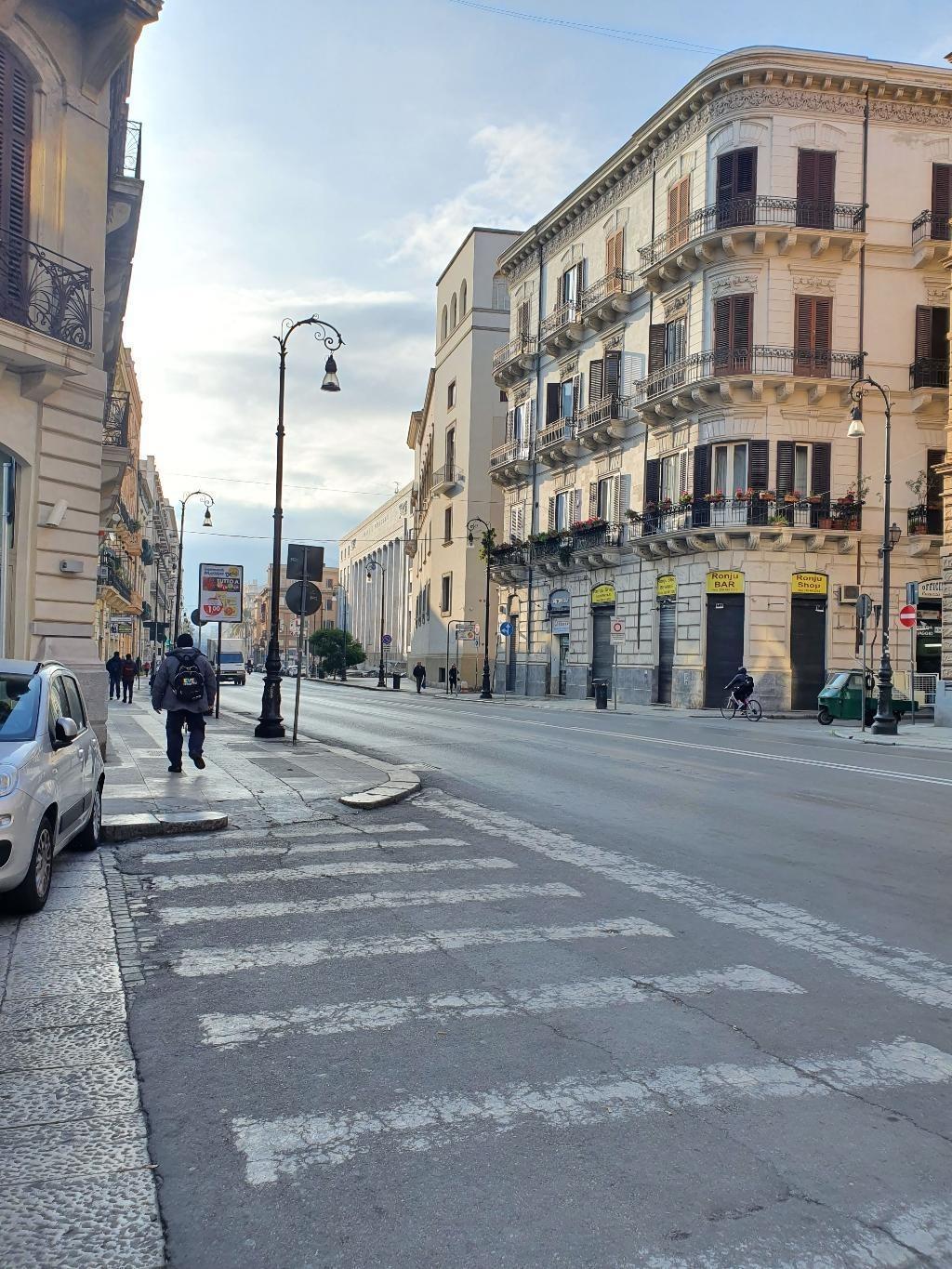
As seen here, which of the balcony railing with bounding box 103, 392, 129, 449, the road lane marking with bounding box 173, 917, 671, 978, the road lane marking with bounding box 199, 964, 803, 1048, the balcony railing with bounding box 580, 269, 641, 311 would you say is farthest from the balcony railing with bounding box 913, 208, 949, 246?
the road lane marking with bounding box 199, 964, 803, 1048

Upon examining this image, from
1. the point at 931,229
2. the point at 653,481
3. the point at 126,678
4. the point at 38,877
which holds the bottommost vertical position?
the point at 38,877

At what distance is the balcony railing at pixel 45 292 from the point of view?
1323cm

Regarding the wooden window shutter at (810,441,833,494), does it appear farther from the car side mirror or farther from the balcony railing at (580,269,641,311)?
the car side mirror

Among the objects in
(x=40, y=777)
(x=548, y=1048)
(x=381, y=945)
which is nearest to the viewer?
(x=548, y=1048)

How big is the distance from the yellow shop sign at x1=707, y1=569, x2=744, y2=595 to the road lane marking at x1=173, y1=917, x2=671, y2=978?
28736 millimetres

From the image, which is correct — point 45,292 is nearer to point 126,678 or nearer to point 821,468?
point 126,678

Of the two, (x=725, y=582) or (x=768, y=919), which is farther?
(x=725, y=582)

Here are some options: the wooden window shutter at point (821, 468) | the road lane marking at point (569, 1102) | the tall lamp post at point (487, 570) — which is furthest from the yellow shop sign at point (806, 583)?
the road lane marking at point (569, 1102)

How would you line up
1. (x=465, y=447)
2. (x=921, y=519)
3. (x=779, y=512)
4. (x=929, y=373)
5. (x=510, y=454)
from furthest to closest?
(x=465, y=447) < (x=510, y=454) < (x=929, y=373) < (x=921, y=519) < (x=779, y=512)

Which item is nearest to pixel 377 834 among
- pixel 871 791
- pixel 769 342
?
pixel 871 791

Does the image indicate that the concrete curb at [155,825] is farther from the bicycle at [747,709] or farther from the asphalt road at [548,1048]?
the bicycle at [747,709]

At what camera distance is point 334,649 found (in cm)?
8925

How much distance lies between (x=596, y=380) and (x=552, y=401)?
552 cm

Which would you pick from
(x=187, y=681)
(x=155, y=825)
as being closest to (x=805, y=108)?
(x=187, y=681)
